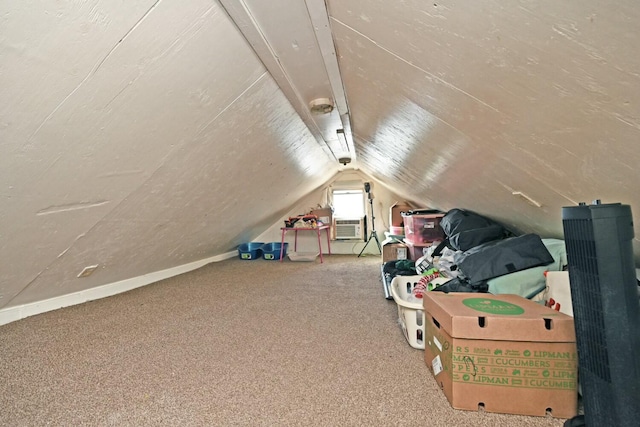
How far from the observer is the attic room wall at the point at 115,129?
0.80 m

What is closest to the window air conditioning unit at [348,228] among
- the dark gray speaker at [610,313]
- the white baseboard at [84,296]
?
the white baseboard at [84,296]

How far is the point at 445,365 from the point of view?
39.1 inches

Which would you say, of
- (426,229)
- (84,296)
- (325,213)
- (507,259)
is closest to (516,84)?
(507,259)

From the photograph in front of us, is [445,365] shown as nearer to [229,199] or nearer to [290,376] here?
[290,376]

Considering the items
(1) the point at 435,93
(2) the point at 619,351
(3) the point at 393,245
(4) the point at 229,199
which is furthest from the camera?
(3) the point at 393,245

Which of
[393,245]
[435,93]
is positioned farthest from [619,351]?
[393,245]

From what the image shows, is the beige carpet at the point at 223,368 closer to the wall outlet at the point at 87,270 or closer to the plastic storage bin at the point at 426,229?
the wall outlet at the point at 87,270

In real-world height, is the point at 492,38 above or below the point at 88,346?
above

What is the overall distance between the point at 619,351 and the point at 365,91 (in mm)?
1407

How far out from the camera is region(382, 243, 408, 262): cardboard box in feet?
10.4

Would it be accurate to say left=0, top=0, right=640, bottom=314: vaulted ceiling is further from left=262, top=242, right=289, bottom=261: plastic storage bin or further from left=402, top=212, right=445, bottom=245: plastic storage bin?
left=262, top=242, right=289, bottom=261: plastic storage bin

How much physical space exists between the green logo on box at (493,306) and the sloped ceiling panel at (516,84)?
0.54 meters

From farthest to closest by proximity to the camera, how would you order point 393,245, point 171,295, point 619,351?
point 393,245 → point 171,295 → point 619,351

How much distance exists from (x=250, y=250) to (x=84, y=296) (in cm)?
252
